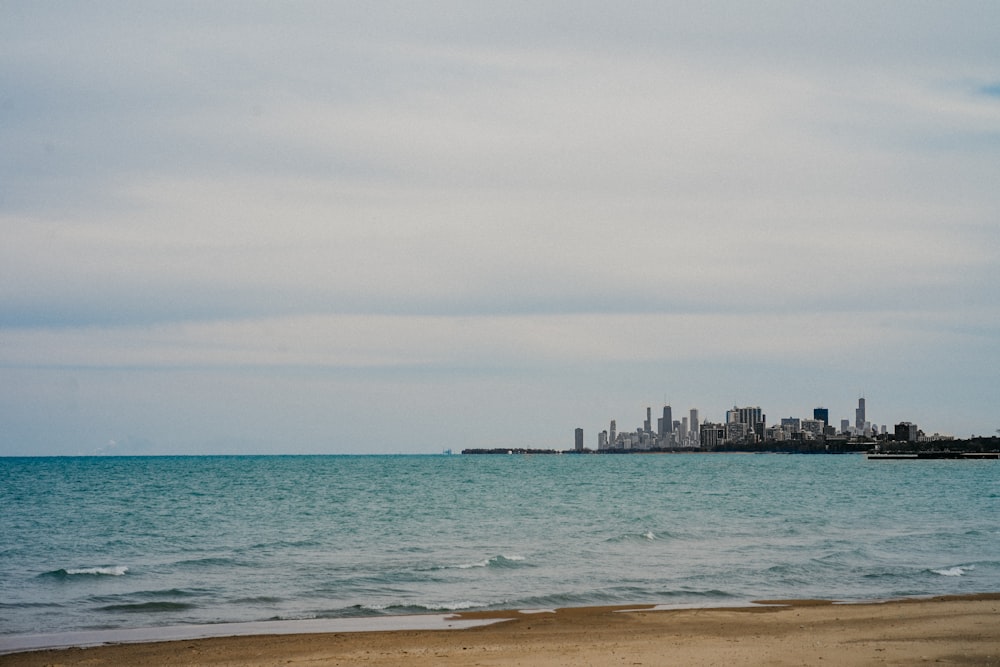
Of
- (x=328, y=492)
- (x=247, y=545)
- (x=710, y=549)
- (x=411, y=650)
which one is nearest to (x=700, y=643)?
(x=411, y=650)

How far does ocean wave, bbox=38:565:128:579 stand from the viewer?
2836 cm

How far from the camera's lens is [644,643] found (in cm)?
1791

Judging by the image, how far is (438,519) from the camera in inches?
1905

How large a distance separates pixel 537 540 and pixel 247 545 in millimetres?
10885

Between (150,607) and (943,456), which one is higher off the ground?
(150,607)

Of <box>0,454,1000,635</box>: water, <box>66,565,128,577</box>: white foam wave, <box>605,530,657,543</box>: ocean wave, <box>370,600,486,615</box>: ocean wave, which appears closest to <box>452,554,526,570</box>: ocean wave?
<box>0,454,1000,635</box>: water

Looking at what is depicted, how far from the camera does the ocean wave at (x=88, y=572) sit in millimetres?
28359

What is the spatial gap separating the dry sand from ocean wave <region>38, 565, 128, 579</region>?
1081cm

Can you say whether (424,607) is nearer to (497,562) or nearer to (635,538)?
(497,562)

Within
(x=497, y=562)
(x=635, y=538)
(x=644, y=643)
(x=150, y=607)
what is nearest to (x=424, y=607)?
(x=150, y=607)

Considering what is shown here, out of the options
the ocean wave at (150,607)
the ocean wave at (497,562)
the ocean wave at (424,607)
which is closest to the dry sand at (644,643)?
the ocean wave at (424,607)

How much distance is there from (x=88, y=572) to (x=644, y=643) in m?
18.3

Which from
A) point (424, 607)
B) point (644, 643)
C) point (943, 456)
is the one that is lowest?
point (943, 456)

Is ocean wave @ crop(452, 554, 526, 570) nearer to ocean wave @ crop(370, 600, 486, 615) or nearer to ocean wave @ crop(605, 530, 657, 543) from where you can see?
ocean wave @ crop(370, 600, 486, 615)
